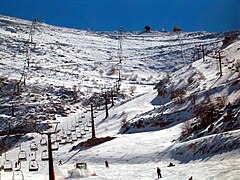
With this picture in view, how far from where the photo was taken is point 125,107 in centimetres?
5125

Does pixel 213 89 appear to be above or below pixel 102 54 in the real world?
below

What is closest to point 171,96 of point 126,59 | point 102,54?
point 126,59

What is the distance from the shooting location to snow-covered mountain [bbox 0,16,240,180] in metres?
22.9

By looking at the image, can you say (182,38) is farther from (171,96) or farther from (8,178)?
(8,178)

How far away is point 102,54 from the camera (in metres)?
115

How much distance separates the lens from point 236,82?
110ft

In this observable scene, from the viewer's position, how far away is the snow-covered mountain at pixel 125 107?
22.9 m

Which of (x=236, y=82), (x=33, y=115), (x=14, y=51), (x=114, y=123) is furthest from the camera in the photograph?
(x=14, y=51)

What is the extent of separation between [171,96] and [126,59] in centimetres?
6402

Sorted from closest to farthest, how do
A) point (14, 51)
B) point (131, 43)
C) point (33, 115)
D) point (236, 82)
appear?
point (236, 82), point (33, 115), point (14, 51), point (131, 43)

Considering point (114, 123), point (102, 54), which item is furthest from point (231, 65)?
point (102, 54)

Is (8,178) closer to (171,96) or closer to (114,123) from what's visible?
(114,123)

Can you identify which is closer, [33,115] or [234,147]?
[234,147]

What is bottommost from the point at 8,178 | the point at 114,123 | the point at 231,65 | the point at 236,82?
the point at 8,178
